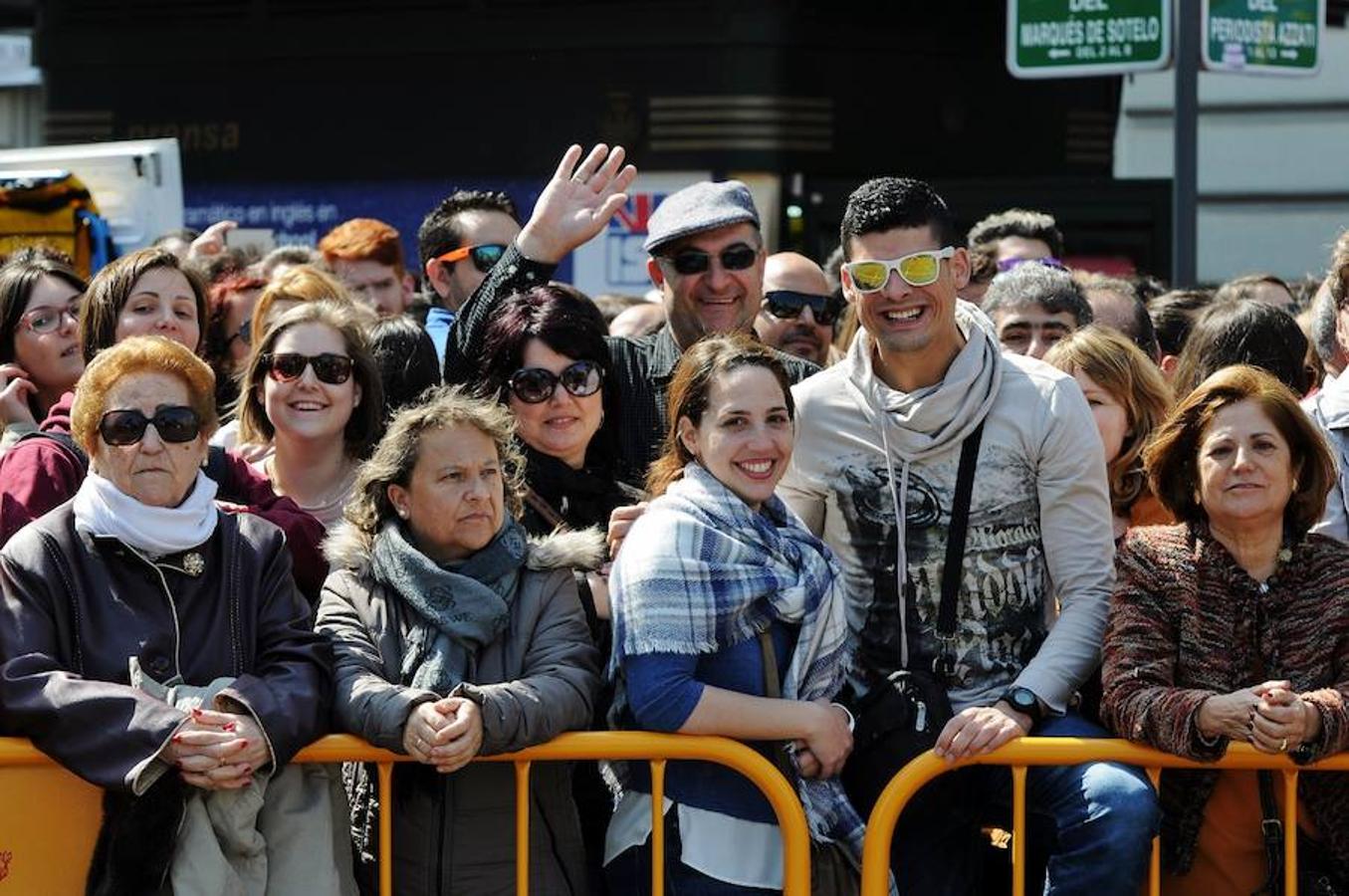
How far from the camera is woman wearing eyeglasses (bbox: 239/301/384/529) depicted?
221 inches

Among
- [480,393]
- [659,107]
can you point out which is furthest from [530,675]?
[659,107]

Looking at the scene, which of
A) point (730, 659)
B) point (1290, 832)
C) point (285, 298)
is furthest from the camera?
point (285, 298)

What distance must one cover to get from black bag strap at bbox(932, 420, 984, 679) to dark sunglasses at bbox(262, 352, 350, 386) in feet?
5.48

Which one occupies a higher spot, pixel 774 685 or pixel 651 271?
pixel 651 271

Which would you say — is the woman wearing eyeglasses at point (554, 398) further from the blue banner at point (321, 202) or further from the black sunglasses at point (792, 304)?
the blue banner at point (321, 202)

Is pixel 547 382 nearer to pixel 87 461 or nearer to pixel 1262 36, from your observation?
pixel 87 461

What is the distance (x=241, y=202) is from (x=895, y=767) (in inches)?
407

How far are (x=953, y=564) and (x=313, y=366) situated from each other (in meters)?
1.77

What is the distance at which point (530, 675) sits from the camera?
4.75 metres

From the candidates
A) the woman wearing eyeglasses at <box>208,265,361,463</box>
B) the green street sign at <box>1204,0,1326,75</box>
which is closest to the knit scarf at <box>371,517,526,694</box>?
the woman wearing eyeglasses at <box>208,265,361,463</box>

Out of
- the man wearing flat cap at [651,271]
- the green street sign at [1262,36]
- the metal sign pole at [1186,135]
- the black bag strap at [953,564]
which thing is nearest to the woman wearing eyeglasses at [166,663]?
the man wearing flat cap at [651,271]

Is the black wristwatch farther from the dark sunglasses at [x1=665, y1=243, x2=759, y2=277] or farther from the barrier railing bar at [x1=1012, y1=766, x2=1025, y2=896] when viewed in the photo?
the dark sunglasses at [x1=665, y1=243, x2=759, y2=277]

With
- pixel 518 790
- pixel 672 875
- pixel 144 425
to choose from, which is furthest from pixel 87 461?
pixel 672 875

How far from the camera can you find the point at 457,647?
477cm
